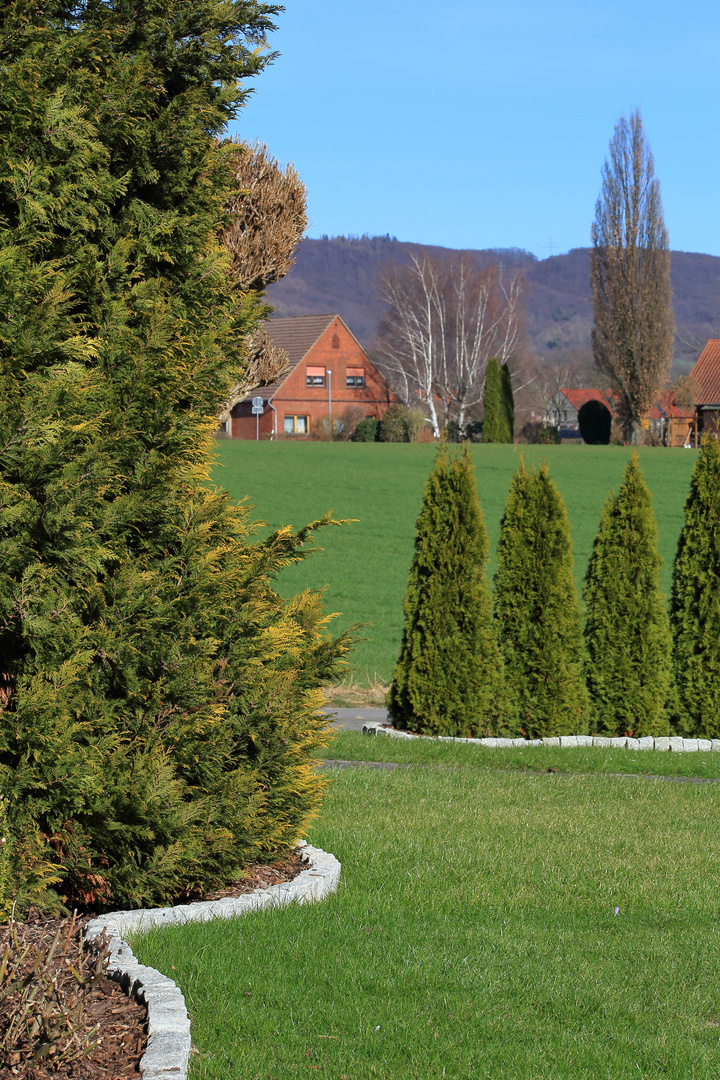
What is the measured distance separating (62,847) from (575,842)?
2.79 meters

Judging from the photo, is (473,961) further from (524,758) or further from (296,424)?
(296,424)

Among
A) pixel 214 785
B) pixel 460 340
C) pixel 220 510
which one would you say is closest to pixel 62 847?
pixel 214 785

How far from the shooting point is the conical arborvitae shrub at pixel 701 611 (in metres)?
9.35

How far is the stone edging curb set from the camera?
865 centimetres

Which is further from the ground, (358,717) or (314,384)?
(314,384)

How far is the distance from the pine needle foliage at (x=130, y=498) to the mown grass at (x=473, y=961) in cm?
54

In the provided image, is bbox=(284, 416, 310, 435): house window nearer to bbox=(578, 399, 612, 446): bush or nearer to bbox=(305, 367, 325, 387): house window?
bbox=(305, 367, 325, 387): house window

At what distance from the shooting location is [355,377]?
67188mm

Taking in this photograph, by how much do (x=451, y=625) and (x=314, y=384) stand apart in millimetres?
58151

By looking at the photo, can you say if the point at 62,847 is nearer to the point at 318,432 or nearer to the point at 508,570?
the point at 508,570

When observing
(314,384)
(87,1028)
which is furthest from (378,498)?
(314,384)

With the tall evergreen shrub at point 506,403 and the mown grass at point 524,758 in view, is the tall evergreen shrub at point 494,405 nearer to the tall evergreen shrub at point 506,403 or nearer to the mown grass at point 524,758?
the tall evergreen shrub at point 506,403

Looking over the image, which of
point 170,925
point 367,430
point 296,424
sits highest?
point 296,424

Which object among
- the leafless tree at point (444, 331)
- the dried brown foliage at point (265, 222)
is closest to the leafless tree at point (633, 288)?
the leafless tree at point (444, 331)
